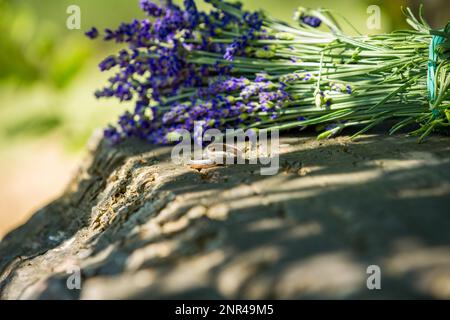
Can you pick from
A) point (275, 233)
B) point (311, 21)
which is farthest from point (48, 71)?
point (275, 233)

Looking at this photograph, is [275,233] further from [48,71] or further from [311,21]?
[48,71]

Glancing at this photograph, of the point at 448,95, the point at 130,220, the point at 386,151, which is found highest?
the point at 448,95

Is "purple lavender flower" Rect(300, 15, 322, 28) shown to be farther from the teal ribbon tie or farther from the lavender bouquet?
the teal ribbon tie

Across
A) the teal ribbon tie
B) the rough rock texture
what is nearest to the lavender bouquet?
the teal ribbon tie

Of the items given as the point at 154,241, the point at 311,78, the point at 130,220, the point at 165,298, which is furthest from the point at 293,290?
the point at 311,78

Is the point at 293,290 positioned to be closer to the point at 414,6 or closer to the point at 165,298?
the point at 165,298

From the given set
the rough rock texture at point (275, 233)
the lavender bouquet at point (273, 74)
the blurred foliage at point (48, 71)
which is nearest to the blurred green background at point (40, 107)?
the blurred foliage at point (48, 71)

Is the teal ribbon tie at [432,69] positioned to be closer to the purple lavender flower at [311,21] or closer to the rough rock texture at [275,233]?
the rough rock texture at [275,233]

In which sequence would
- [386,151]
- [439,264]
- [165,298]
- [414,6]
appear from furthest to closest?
[414,6]
[386,151]
[165,298]
[439,264]
